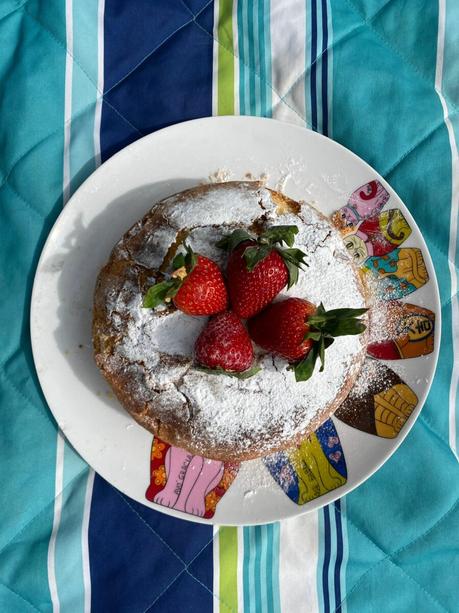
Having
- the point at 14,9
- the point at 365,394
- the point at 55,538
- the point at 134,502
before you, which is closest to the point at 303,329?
the point at 365,394

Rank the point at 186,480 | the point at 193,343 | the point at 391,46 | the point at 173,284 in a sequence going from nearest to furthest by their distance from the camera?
the point at 173,284 → the point at 193,343 → the point at 186,480 → the point at 391,46

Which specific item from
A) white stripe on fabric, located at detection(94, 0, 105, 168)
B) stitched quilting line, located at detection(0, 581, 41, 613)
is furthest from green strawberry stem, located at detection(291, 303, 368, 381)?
stitched quilting line, located at detection(0, 581, 41, 613)

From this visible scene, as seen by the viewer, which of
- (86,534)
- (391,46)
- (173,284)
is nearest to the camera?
(173,284)

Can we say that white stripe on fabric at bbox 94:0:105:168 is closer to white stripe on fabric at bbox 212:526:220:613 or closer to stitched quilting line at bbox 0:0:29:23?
stitched quilting line at bbox 0:0:29:23

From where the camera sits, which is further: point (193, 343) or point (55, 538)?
point (55, 538)

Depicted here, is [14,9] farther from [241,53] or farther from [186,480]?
[186,480]

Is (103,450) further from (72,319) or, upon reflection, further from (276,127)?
(276,127)
